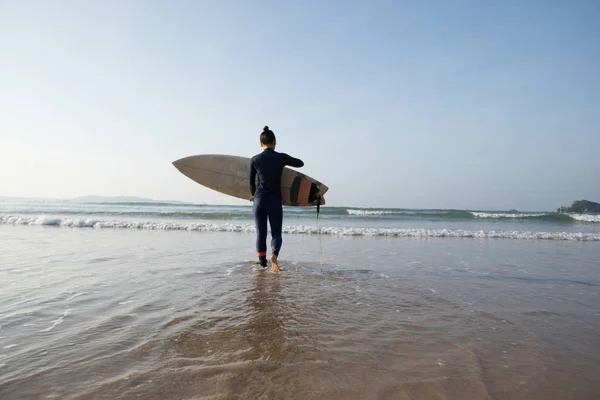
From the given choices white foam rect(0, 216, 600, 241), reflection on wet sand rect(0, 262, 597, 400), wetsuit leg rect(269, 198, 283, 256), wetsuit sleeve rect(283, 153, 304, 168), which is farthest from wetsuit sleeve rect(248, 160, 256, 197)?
white foam rect(0, 216, 600, 241)

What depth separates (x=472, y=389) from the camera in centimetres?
165

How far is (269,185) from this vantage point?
15.9ft

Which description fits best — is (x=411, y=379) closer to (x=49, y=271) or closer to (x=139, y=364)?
(x=139, y=364)

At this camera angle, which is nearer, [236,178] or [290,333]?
[290,333]

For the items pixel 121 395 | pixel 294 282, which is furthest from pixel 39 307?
pixel 294 282

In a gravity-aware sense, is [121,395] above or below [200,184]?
below

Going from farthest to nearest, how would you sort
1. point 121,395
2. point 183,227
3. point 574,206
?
1. point 574,206
2. point 183,227
3. point 121,395

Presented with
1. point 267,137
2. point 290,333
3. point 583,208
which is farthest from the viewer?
point 583,208

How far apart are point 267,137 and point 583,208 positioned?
134 ft

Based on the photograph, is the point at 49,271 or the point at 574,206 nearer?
the point at 49,271

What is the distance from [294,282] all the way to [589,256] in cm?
747

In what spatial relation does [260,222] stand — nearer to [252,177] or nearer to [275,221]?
[275,221]

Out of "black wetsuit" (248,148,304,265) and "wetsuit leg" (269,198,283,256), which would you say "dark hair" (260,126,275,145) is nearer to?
"black wetsuit" (248,148,304,265)

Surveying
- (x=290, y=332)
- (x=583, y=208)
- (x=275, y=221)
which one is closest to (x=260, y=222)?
(x=275, y=221)
